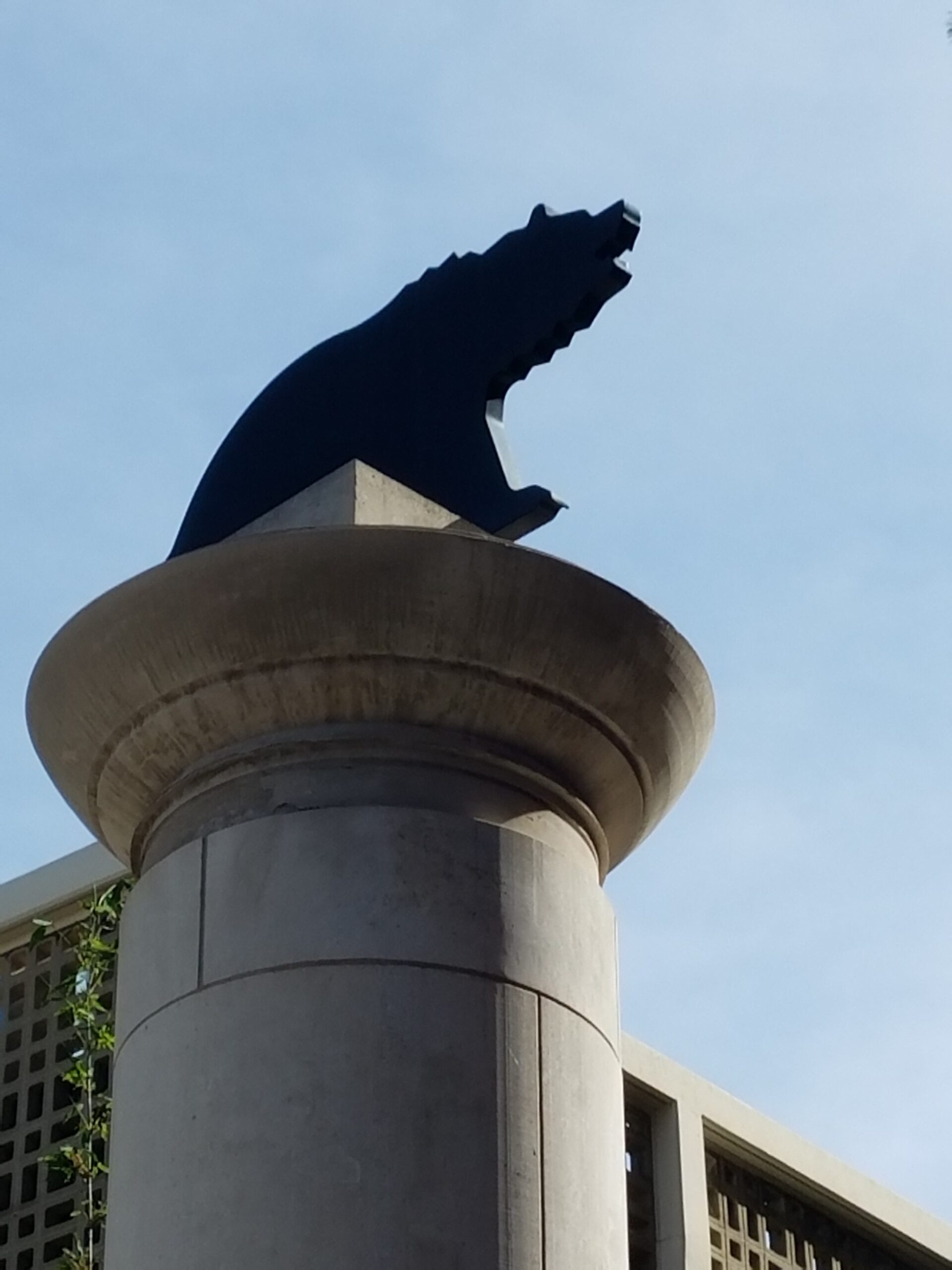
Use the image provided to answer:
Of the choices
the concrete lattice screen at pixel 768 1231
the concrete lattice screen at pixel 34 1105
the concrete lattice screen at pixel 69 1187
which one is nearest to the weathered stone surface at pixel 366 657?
the concrete lattice screen at pixel 69 1187

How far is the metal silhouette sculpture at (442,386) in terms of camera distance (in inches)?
207

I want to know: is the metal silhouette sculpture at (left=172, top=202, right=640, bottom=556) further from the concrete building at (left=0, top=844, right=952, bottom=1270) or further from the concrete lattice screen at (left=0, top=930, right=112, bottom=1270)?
the concrete building at (left=0, top=844, right=952, bottom=1270)

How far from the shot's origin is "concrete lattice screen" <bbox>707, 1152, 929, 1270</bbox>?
14406mm

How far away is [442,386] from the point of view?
5398 millimetres

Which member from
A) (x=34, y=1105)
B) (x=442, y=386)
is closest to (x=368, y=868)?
(x=442, y=386)

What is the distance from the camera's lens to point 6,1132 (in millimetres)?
12867

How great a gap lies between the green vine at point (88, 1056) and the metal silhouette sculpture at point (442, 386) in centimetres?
604

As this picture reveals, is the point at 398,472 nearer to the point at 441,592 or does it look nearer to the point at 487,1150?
the point at 441,592

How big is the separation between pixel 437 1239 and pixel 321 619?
3.87 ft

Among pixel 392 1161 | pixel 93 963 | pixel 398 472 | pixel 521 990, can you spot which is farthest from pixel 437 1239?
pixel 93 963

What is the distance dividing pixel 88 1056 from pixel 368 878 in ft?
24.7

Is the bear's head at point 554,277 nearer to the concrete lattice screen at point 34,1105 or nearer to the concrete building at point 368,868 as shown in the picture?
the concrete building at point 368,868

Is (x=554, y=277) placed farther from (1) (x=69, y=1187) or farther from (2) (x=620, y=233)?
(1) (x=69, y=1187)

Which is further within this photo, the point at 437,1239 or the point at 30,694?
the point at 30,694
